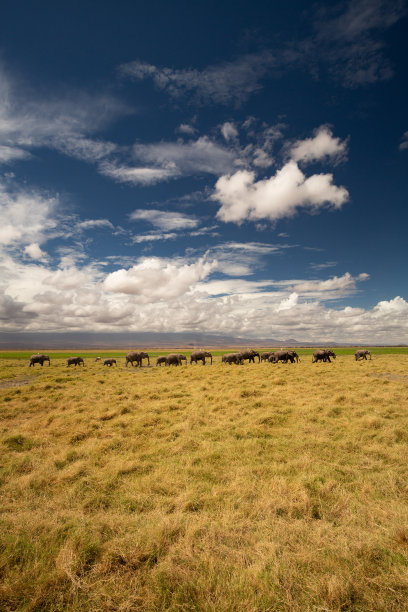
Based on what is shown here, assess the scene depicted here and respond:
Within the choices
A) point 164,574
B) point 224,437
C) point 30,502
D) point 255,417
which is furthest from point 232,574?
point 255,417

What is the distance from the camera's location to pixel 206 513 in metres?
5.58

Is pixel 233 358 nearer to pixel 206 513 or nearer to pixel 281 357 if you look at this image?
pixel 281 357

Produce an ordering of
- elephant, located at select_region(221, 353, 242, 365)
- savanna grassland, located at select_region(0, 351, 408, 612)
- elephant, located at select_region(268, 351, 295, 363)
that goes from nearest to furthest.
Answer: savanna grassland, located at select_region(0, 351, 408, 612) < elephant, located at select_region(221, 353, 242, 365) < elephant, located at select_region(268, 351, 295, 363)

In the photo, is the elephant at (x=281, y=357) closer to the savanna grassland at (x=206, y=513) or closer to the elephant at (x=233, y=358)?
the elephant at (x=233, y=358)

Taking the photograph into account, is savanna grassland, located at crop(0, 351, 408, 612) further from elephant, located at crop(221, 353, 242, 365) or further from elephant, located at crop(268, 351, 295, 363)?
elephant, located at crop(268, 351, 295, 363)

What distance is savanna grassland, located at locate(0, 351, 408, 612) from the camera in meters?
3.76

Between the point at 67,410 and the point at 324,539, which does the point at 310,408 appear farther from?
the point at 67,410

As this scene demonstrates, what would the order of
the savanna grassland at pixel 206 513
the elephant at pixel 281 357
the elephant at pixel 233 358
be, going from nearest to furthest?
the savanna grassland at pixel 206 513
the elephant at pixel 233 358
the elephant at pixel 281 357

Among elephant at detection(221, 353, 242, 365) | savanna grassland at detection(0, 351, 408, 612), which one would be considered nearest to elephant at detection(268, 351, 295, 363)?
elephant at detection(221, 353, 242, 365)

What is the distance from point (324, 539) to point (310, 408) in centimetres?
907

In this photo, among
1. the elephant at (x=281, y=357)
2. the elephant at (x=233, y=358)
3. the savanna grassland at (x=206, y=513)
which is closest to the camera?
the savanna grassland at (x=206, y=513)

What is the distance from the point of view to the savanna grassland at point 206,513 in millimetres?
3762

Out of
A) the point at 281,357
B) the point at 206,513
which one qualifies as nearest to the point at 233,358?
the point at 281,357

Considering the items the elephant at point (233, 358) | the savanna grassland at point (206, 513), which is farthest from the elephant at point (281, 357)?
the savanna grassland at point (206, 513)
